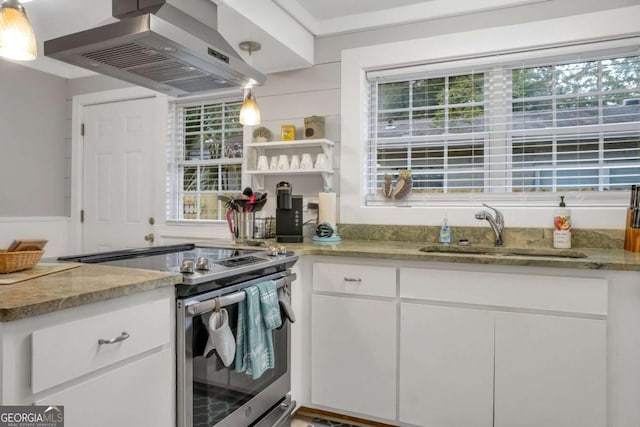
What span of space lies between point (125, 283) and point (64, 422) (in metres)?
0.37

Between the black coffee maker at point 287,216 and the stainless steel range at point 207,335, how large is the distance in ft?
1.17

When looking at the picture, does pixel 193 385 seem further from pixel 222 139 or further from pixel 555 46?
pixel 555 46

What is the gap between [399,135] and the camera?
2758mm

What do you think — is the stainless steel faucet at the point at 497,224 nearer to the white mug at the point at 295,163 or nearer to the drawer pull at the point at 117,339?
the white mug at the point at 295,163

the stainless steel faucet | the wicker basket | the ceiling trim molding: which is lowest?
the wicker basket

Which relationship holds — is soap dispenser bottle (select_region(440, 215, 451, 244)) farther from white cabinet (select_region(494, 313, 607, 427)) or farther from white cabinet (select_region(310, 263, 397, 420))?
white cabinet (select_region(494, 313, 607, 427))

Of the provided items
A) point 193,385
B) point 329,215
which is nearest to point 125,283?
point 193,385

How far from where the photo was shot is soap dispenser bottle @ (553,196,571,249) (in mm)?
2184

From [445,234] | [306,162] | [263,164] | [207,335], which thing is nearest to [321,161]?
[306,162]

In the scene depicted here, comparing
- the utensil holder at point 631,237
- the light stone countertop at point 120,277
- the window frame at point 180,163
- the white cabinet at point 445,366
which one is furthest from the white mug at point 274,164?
the utensil holder at point 631,237

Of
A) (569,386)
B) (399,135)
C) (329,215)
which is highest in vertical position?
(399,135)

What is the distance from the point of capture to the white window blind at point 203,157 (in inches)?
127

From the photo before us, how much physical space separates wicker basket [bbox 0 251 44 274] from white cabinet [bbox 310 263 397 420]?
1247 mm

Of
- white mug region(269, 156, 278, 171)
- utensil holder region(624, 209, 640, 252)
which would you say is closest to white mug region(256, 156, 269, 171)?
white mug region(269, 156, 278, 171)
